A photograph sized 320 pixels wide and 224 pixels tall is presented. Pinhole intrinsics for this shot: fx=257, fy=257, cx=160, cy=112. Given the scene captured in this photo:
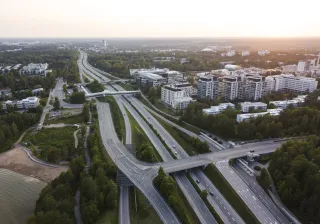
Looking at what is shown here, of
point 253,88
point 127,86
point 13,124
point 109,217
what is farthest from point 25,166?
point 253,88

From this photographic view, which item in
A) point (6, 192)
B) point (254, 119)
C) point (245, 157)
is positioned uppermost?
point (254, 119)

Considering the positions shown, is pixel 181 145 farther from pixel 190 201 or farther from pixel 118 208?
pixel 118 208

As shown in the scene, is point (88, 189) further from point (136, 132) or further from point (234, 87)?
point (234, 87)

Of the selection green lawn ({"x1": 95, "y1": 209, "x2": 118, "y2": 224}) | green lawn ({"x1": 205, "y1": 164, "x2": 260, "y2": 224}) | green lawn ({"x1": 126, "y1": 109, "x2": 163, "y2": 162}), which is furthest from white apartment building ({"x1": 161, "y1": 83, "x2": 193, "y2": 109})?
green lawn ({"x1": 95, "y1": 209, "x2": 118, "y2": 224})

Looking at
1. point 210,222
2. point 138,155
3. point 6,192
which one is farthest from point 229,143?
point 6,192

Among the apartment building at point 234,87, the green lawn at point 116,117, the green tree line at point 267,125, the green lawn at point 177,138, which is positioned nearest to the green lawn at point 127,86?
the green lawn at point 116,117
